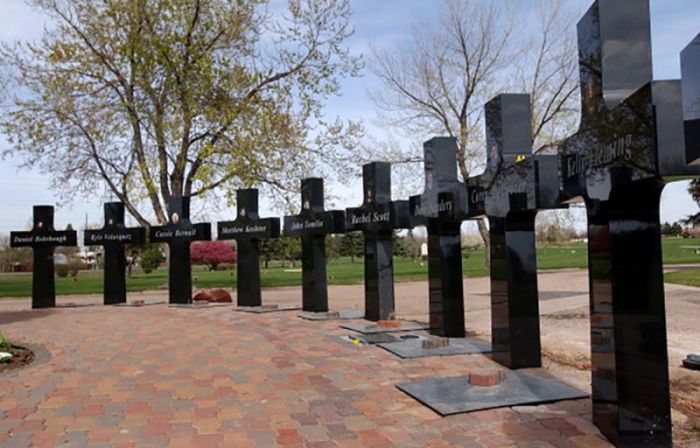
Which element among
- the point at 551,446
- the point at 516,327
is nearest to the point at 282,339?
the point at 516,327

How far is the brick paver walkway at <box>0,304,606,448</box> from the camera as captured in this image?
14.8 ft

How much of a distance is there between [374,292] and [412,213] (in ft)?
6.01

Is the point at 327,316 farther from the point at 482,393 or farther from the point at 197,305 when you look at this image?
the point at 482,393

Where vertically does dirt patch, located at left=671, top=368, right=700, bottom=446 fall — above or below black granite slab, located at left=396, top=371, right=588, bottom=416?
below

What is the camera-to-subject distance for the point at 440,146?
30.3ft

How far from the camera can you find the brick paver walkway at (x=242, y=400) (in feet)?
14.8

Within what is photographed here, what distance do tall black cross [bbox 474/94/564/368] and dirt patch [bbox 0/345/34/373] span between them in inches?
228

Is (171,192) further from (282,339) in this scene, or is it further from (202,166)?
(282,339)

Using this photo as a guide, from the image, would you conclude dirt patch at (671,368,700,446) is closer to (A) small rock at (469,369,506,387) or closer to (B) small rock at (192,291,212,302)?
(A) small rock at (469,369,506,387)

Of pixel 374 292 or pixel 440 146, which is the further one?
pixel 374 292

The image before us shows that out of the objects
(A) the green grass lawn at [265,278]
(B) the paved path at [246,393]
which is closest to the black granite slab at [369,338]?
(B) the paved path at [246,393]

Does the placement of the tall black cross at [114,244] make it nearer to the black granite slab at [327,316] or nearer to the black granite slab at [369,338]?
the black granite slab at [327,316]

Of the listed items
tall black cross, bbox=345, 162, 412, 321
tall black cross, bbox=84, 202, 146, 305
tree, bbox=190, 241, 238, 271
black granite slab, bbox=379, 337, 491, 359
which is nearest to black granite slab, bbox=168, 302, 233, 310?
tall black cross, bbox=84, 202, 146, 305

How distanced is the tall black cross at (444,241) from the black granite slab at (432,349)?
693 mm
